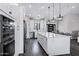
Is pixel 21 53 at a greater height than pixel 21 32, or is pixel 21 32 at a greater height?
pixel 21 32

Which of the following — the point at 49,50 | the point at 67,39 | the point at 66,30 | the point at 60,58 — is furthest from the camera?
the point at 66,30

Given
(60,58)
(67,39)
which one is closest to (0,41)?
(60,58)

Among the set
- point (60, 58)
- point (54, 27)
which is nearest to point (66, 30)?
point (54, 27)

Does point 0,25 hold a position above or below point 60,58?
above

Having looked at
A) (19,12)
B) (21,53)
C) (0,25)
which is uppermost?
(19,12)

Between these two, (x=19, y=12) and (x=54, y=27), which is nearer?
(x=19, y=12)

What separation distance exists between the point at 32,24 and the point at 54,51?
7.26 meters

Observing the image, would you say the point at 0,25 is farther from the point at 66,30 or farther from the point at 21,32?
the point at 66,30

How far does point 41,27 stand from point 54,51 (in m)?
7.27

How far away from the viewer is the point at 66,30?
29.8ft

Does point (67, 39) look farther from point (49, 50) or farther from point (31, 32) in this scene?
point (31, 32)

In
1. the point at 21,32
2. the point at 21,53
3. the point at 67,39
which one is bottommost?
the point at 21,53

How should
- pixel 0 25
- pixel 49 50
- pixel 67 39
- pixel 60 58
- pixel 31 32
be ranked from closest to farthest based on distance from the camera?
pixel 60 58, pixel 0 25, pixel 49 50, pixel 67 39, pixel 31 32

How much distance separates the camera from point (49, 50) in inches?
149
